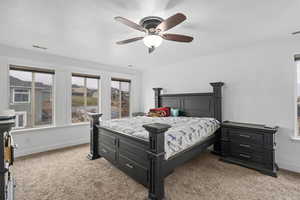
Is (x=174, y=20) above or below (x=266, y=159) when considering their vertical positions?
above

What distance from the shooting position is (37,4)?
1747 millimetres

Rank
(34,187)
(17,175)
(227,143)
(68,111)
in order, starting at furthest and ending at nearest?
A: (68,111) < (227,143) < (17,175) < (34,187)

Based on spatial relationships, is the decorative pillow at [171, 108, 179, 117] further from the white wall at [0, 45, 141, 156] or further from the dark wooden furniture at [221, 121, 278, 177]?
the white wall at [0, 45, 141, 156]

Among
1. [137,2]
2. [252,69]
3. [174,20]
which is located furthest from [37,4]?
[252,69]

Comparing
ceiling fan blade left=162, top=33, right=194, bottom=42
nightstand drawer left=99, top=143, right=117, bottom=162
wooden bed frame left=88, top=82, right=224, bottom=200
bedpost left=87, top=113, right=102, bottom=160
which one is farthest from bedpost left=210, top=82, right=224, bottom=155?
bedpost left=87, top=113, right=102, bottom=160

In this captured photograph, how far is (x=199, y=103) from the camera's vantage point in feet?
12.3

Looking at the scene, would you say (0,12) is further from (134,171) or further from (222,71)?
(222,71)

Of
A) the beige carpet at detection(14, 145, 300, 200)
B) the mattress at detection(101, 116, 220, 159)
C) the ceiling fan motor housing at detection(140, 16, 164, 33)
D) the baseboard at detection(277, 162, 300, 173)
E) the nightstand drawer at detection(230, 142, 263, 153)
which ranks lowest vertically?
the beige carpet at detection(14, 145, 300, 200)

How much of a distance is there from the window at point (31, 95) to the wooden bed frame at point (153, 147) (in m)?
1.71

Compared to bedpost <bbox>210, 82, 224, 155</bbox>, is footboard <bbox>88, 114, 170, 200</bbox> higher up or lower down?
lower down

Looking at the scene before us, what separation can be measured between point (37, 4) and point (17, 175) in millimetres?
2734

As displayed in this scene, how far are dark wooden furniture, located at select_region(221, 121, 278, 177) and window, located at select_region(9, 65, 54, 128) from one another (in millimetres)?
4471

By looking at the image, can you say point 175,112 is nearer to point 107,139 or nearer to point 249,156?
point 249,156

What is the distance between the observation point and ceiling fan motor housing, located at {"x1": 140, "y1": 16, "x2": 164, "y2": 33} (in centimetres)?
197
